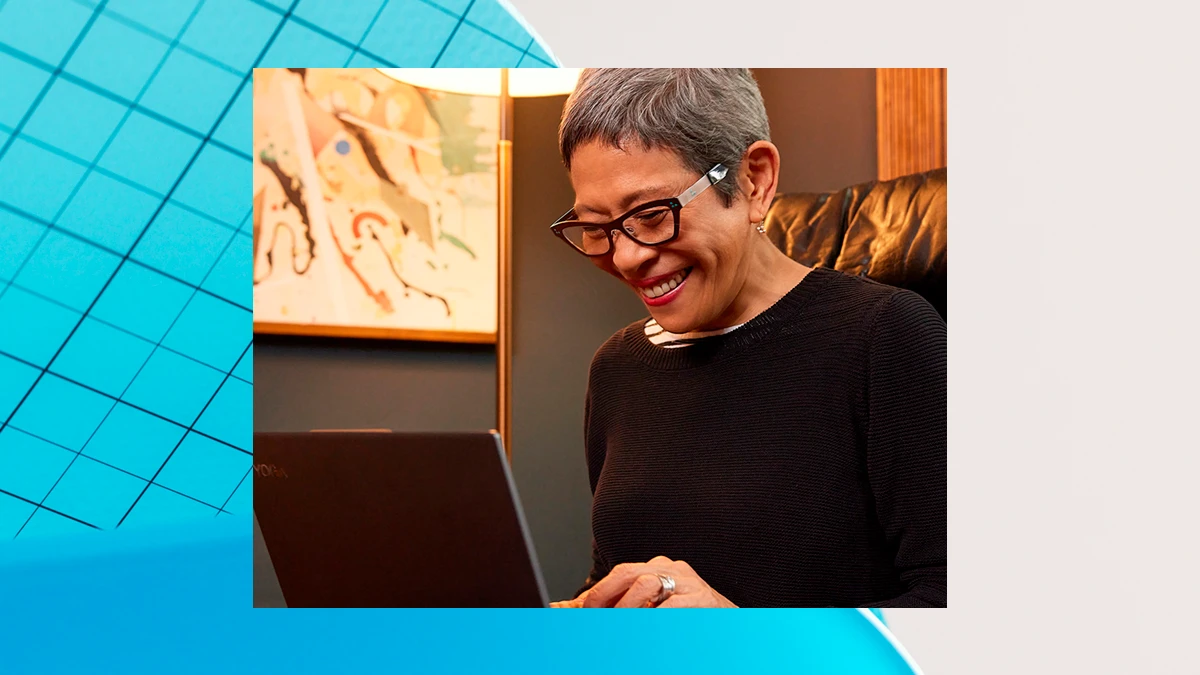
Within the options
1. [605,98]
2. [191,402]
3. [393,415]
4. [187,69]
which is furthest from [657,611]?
[187,69]

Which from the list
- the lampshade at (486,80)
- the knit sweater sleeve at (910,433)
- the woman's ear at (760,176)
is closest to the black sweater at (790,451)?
the knit sweater sleeve at (910,433)

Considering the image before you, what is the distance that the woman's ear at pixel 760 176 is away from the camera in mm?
1894

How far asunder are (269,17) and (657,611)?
4.87ft

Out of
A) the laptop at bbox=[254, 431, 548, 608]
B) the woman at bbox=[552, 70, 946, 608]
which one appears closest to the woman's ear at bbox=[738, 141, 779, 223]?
the woman at bbox=[552, 70, 946, 608]

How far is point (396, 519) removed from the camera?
1.94m

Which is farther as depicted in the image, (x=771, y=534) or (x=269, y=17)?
(x=269, y=17)

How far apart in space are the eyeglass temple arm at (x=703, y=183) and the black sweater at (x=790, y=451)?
0.21m

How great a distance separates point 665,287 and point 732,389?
19 cm

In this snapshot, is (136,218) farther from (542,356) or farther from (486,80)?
(542,356)

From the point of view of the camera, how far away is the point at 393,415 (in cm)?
196

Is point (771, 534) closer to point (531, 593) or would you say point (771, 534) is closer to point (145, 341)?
point (531, 593)

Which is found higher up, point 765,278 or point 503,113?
point 503,113

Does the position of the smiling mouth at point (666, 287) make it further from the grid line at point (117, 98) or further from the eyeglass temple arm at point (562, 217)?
the grid line at point (117, 98)

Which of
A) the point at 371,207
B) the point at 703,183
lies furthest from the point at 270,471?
the point at 703,183
